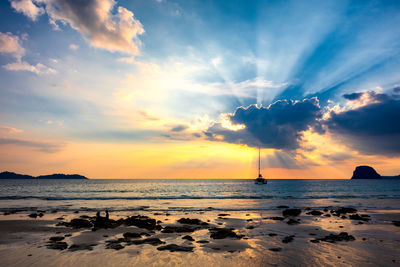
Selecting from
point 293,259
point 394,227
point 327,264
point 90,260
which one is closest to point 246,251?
point 293,259

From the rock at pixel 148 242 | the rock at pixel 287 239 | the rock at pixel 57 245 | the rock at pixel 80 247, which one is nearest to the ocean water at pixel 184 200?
the rock at pixel 287 239

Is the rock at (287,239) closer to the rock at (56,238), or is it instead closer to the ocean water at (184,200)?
the rock at (56,238)

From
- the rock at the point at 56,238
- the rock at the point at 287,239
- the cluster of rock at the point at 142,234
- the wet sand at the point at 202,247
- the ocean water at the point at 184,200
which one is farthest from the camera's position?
the ocean water at the point at 184,200

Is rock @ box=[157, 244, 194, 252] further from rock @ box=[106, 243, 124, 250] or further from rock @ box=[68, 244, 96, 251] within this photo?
rock @ box=[68, 244, 96, 251]

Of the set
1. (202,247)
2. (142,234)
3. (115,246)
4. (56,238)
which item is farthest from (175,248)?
(56,238)

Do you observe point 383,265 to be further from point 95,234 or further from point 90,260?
point 95,234

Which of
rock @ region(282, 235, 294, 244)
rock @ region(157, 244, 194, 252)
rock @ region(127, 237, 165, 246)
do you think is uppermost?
rock @ region(282, 235, 294, 244)

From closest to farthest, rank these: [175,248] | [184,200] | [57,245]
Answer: [175,248], [57,245], [184,200]

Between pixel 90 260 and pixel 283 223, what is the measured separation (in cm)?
2144

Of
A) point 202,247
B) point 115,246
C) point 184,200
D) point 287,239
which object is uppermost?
point 287,239

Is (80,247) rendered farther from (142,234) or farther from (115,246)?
(142,234)

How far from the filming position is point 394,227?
24.9 meters

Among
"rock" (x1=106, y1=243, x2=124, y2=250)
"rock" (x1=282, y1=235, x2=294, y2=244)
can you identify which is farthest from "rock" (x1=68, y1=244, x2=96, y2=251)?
"rock" (x1=282, y1=235, x2=294, y2=244)

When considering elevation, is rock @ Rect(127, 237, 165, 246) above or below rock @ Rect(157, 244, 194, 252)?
below
